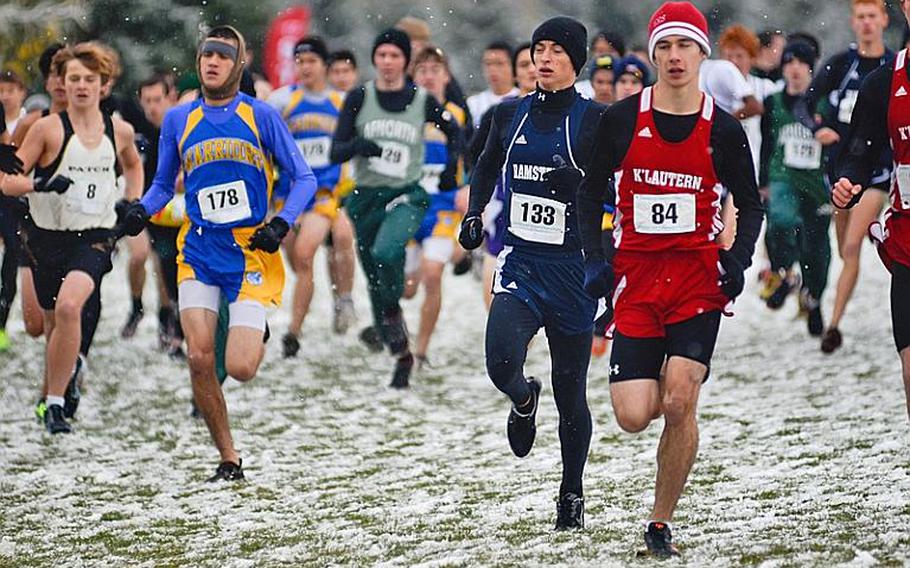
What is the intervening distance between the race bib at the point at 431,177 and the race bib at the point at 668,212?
6.36 meters

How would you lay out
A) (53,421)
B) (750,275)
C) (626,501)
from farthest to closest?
(750,275) → (53,421) → (626,501)

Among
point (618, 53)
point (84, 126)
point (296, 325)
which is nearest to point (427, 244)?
point (296, 325)

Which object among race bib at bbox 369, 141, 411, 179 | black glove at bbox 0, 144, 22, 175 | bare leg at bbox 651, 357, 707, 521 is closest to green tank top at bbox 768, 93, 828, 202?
race bib at bbox 369, 141, 411, 179

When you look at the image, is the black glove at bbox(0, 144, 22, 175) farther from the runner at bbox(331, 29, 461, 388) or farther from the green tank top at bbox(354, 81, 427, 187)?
the green tank top at bbox(354, 81, 427, 187)

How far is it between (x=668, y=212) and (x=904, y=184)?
0.96m

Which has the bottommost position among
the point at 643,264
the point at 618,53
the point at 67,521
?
the point at 67,521

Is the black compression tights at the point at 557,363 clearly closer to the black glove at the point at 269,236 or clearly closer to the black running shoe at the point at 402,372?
the black glove at the point at 269,236

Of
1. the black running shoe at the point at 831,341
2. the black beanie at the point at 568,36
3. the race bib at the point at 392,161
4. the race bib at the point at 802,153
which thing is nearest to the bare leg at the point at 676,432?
the black beanie at the point at 568,36

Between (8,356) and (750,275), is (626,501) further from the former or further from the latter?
(750,275)

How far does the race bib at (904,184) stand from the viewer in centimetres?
659

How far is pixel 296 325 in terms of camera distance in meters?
13.4

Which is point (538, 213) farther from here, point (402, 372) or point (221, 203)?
point (402, 372)

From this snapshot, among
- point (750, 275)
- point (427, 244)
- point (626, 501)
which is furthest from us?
point (750, 275)

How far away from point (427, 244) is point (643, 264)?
21.6 feet
